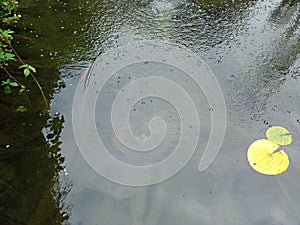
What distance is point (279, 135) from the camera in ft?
6.95

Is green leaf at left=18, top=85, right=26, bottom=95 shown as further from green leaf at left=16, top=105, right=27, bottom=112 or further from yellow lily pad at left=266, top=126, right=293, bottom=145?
yellow lily pad at left=266, top=126, right=293, bottom=145

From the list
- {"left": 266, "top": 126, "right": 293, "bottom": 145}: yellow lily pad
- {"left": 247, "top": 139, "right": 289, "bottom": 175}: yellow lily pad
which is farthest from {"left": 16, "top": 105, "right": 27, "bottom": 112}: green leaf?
{"left": 266, "top": 126, "right": 293, "bottom": 145}: yellow lily pad

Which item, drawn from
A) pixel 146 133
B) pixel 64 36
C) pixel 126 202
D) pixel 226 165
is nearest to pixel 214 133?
pixel 226 165

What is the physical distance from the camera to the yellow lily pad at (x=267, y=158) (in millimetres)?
1969

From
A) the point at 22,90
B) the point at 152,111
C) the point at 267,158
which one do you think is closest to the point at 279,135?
the point at 267,158

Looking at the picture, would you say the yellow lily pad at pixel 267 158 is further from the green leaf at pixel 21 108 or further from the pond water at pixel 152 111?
the green leaf at pixel 21 108

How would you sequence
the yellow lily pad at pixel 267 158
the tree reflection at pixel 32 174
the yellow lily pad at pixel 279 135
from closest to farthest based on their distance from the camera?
the tree reflection at pixel 32 174 < the yellow lily pad at pixel 267 158 < the yellow lily pad at pixel 279 135

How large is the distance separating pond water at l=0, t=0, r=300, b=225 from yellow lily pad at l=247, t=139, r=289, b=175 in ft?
0.13

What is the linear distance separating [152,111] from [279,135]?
Result: 83 centimetres

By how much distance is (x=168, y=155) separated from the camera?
2039mm

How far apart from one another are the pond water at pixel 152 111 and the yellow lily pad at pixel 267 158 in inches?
1.5

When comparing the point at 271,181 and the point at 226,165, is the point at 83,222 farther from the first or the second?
the point at 271,181

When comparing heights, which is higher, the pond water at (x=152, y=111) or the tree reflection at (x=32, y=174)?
the pond water at (x=152, y=111)

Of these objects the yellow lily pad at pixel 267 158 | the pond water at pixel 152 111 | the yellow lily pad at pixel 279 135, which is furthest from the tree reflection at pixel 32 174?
the yellow lily pad at pixel 279 135
